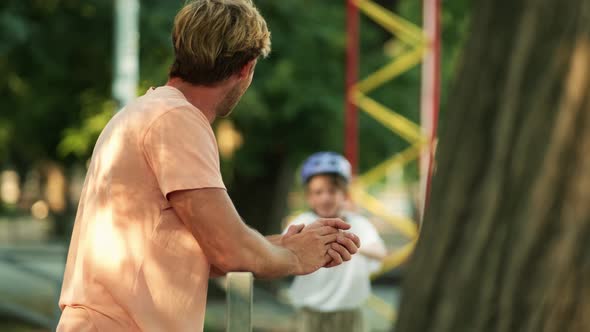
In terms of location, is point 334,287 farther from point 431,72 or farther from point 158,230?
point 431,72

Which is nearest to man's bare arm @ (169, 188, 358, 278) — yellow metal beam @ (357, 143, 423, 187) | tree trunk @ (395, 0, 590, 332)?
tree trunk @ (395, 0, 590, 332)

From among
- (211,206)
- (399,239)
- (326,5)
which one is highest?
(399,239)

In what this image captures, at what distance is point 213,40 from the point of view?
3246 mm

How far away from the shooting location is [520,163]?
3.12 metres

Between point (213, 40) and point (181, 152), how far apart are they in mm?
309

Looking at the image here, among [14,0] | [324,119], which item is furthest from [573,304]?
[324,119]

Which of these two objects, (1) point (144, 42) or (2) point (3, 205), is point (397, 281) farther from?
(2) point (3, 205)

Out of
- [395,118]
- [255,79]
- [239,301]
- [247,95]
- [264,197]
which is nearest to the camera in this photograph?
[239,301]

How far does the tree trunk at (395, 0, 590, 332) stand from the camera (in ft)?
9.91

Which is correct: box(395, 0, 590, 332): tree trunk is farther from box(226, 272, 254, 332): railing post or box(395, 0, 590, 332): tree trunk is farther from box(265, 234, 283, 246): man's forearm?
box(226, 272, 254, 332): railing post

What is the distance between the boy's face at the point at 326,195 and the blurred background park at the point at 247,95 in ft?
22.0

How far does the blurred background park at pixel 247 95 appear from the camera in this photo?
15.9 meters

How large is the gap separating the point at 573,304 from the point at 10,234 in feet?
152

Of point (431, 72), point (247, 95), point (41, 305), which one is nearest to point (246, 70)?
point (431, 72)
